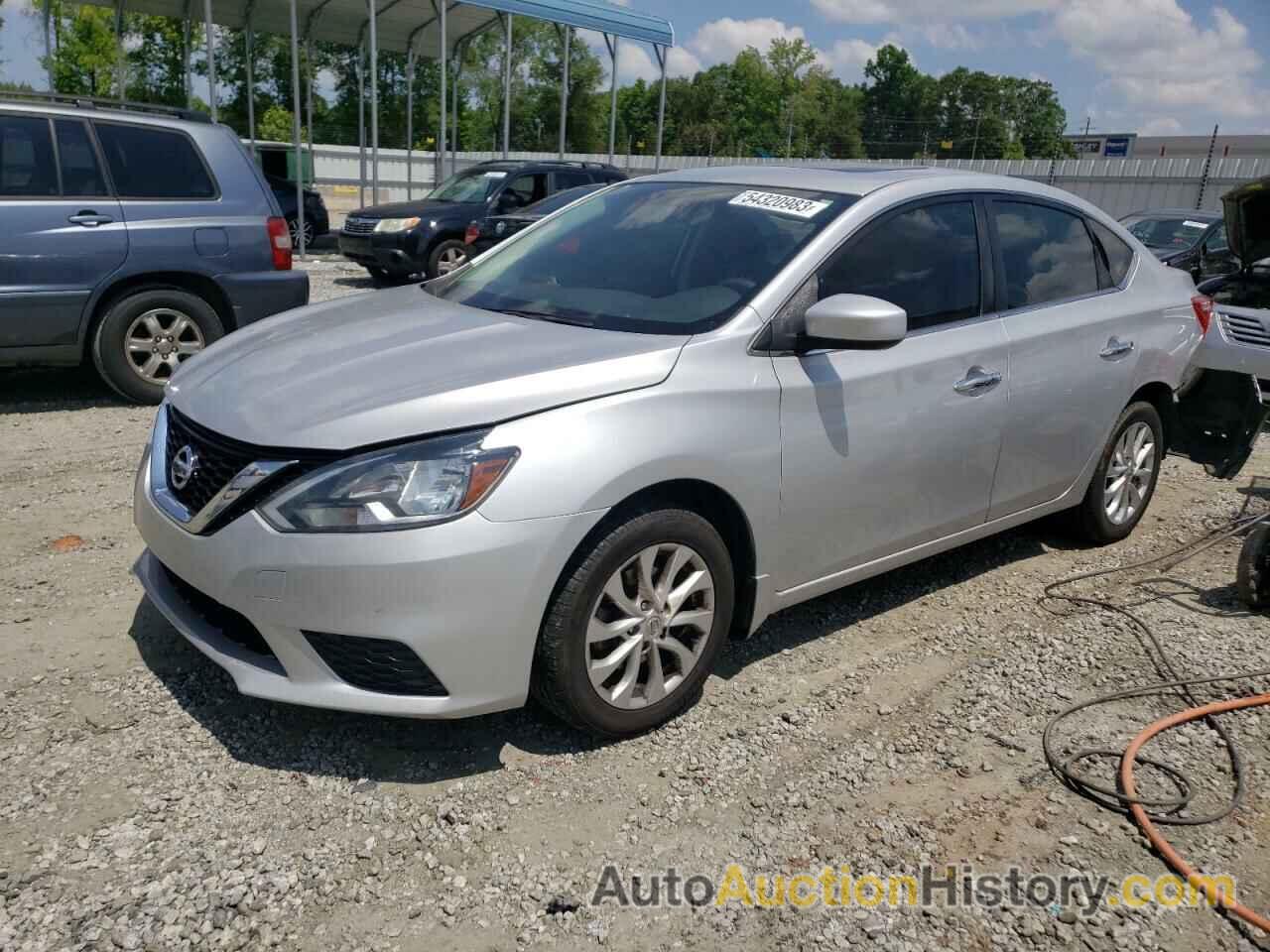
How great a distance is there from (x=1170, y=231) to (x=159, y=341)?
40.3 feet

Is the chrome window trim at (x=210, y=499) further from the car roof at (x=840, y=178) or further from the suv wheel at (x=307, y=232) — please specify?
the suv wheel at (x=307, y=232)

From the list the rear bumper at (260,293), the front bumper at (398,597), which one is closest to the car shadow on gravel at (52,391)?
the rear bumper at (260,293)

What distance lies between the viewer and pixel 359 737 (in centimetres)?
307

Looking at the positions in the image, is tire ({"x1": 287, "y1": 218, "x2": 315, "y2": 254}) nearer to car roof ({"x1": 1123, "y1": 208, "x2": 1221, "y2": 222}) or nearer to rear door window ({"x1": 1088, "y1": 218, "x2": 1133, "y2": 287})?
car roof ({"x1": 1123, "y1": 208, "x2": 1221, "y2": 222})

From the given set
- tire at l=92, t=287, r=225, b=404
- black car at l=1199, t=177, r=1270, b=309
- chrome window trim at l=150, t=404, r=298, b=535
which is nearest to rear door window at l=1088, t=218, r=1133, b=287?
black car at l=1199, t=177, r=1270, b=309

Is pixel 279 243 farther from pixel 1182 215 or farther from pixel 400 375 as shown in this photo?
pixel 1182 215

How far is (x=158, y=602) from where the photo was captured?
3062 millimetres

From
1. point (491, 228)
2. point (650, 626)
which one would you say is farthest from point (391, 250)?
point (650, 626)

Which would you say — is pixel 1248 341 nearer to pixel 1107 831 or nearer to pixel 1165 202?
pixel 1107 831

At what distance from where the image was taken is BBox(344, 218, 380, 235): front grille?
13.6m

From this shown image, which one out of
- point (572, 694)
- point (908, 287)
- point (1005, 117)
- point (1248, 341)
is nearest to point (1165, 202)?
point (1248, 341)

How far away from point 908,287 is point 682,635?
1546 millimetres

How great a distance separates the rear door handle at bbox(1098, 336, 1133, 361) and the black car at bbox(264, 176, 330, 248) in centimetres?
1547

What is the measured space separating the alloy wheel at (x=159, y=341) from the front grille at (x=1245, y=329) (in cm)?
606
